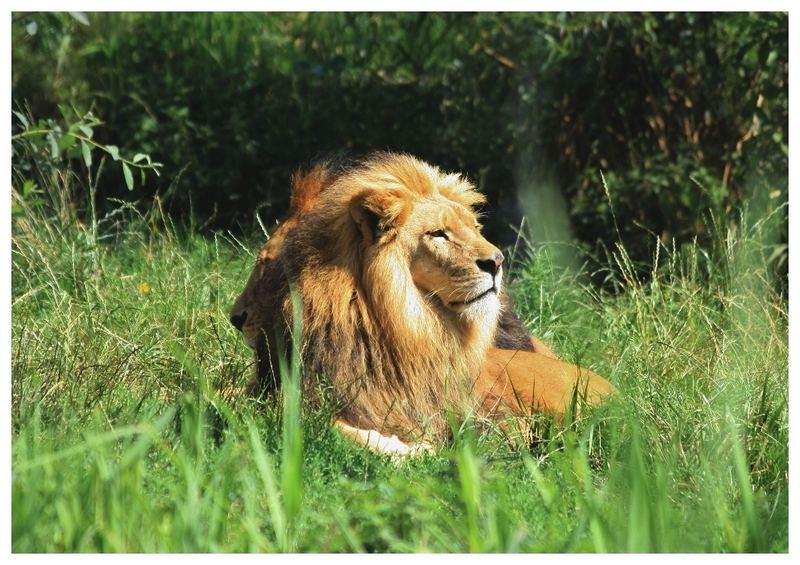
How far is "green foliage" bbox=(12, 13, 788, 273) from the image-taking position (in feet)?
26.4

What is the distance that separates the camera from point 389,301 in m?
4.25

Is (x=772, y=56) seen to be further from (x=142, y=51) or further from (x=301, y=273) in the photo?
(x=142, y=51)

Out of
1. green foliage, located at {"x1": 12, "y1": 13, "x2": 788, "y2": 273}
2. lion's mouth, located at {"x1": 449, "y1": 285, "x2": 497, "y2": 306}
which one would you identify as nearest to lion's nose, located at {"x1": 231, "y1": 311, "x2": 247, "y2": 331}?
lion's mouth, located at {"x1": 449, "y1": 285, "x2": 497, "y2": 306}

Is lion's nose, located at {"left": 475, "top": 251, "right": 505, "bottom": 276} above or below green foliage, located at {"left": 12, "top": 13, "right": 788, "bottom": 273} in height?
above

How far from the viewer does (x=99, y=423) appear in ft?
11.6

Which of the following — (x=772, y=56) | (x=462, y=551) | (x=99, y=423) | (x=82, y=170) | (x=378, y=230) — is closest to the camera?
(x=462, y=551)

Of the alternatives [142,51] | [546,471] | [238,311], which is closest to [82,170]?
[142,51]

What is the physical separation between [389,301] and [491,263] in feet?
1.18

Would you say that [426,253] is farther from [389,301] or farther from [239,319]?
[239,319]

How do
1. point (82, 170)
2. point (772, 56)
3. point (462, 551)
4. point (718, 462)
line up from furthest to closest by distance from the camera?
point (82, 170)
point (772, 56)
point (718, 462)
point (462, 551)

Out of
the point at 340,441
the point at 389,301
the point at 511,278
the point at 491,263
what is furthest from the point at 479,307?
the point at 511,278

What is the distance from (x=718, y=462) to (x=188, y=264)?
320 cm

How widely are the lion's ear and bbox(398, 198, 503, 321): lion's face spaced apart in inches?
2.2

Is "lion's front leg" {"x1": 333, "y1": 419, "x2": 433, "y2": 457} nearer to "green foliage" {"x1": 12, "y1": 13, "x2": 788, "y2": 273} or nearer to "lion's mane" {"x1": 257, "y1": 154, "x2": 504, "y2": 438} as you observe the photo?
"lion's mane" {"x1": 257, "y1": 154, "x2": 504, "y2": 438}
